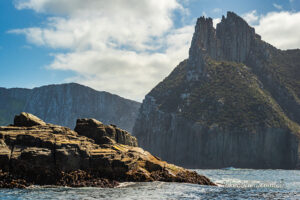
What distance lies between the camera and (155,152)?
19100 cm

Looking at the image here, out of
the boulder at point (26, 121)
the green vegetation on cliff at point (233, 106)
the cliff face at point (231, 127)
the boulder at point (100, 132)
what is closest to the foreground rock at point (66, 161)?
the boulder at point (26, 121)

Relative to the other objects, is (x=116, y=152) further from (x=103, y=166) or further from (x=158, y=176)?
(x=158, y=176)

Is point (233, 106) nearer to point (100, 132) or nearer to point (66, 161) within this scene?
point (100, 132)

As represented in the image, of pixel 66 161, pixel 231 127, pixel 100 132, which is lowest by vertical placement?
pixel 66 161

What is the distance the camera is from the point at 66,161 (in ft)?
124

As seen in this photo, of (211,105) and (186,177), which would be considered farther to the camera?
(211,105)

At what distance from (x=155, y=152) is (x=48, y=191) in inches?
6314

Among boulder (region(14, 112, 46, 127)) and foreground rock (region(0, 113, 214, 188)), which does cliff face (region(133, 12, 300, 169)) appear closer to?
foreground rock (region(0, 113, 214, 188))

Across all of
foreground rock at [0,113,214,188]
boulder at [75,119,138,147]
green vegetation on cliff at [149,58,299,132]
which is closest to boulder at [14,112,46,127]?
foreground rock at [0,113,214,188]

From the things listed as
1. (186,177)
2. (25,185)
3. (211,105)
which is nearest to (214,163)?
(211,105)

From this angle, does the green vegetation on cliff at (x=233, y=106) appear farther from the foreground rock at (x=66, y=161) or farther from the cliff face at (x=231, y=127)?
the foreground rock at (x=66, y=161)

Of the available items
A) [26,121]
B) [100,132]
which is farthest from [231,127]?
[26,121]

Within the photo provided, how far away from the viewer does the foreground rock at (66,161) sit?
3566 centimetres

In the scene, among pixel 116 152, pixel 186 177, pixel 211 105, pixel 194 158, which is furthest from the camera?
pixel 211 105
